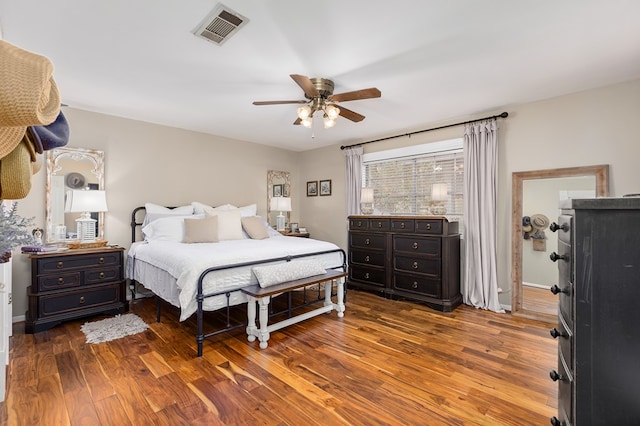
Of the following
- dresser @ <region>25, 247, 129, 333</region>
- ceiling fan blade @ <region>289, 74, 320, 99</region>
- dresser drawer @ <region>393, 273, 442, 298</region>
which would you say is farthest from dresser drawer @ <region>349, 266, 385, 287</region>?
dresser @ <region>25, 247, 129, 333</region>

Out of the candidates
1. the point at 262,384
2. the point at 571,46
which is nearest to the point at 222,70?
the point at 262,384

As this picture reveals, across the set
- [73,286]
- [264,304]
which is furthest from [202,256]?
[73,286]

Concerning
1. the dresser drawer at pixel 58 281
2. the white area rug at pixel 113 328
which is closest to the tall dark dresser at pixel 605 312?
the white area rug at pixel 113 328

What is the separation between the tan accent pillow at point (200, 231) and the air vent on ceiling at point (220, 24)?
232 cm

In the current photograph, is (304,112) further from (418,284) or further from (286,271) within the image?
(418,284)

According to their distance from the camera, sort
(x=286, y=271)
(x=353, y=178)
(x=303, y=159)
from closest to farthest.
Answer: (x=286, y=271) < (x=353, y=178) < (x=303, y=159)

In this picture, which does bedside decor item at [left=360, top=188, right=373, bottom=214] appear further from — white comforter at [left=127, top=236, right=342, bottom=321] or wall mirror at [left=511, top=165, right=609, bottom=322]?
wall mirror at [left=511, top=165, right=609, bottom=322]

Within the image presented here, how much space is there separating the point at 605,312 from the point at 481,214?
10.1ft

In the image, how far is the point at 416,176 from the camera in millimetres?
4652

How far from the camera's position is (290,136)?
16.9 feet

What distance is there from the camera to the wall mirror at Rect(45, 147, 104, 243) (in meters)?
3.65

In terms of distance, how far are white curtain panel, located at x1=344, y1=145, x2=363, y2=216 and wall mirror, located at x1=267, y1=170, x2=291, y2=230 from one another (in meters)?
1.39

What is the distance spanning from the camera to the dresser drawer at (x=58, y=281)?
3.17m

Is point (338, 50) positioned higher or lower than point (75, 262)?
higher
